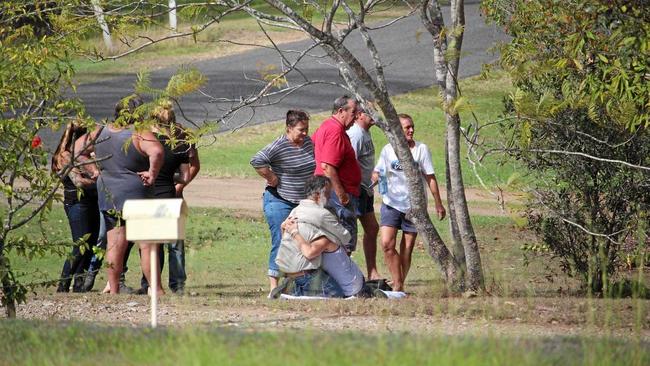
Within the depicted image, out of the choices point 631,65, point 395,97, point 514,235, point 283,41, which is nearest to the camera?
point 631,65

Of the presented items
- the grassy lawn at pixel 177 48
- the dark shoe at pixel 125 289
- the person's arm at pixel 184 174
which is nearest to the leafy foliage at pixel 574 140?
the person's arm at pixel 184 174

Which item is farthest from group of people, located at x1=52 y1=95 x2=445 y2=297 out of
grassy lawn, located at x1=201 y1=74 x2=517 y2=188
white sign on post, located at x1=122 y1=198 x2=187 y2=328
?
grassy lawn, located at x1=201 y1=74 x2=517 y2=188

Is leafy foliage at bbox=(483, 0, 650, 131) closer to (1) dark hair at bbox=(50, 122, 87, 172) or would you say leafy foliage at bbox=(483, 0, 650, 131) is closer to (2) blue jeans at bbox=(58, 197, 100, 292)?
(1) dark hair at bbox=(50, 122, 87, 172)

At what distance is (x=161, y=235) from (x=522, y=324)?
3223 mm

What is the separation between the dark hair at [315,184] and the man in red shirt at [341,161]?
498 millimetres

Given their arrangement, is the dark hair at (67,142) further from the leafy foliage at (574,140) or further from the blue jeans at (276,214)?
the leafy foliage at (574,140)

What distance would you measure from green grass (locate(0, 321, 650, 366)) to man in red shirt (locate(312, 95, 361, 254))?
184 inches

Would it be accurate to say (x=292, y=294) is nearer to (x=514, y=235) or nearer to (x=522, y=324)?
(x=522, y=324)

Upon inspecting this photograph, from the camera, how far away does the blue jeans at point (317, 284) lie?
11086mm

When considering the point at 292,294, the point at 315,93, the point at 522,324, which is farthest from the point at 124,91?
the point at 522,324

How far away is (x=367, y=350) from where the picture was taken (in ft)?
20.5

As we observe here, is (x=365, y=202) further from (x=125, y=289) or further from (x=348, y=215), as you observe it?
(x=125, y=289)

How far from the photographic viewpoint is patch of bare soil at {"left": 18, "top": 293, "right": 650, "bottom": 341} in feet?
29.4

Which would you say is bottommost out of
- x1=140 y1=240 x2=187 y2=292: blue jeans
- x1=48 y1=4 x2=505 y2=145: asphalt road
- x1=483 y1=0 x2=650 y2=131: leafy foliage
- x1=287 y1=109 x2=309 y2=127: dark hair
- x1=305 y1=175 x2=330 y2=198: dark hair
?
x1=140 y1=240 x2=187 y2=292: blue jeans
